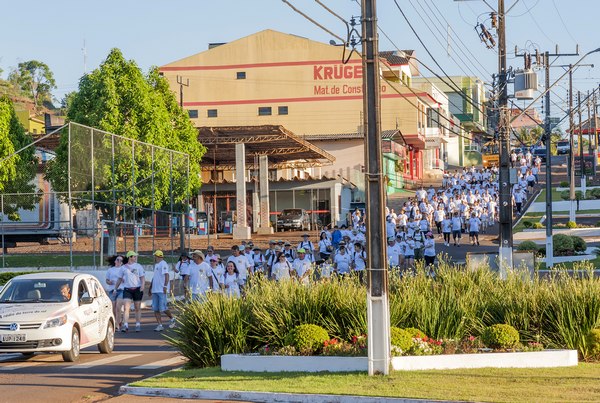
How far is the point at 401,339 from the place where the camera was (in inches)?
578

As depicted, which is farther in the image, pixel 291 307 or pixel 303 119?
A: pixel 303 119

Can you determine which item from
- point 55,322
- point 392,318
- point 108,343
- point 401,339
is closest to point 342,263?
point 108,343

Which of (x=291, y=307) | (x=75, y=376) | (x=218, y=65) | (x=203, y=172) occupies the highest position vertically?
(x=218, y=65)

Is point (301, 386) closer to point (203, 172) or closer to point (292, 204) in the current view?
point (292, 204)

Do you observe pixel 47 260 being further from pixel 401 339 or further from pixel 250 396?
pixel 250 396

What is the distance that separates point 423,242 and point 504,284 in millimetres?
19318

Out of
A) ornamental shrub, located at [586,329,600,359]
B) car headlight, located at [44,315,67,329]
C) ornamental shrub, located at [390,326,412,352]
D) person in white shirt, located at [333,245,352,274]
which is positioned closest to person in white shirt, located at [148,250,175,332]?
car headlight, located at [44,315,67,329]

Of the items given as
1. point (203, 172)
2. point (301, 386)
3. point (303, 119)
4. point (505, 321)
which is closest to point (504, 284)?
point (505, 321)

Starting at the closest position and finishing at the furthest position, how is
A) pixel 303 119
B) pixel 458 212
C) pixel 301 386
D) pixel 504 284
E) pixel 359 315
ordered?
pixel 301 386 < pixel 359 315 < pixel 504 284 < pixel 458 212 < pixel 303 119

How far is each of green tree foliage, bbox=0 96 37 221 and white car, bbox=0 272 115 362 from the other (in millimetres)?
24359

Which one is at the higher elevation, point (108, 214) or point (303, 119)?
point (303, 119)

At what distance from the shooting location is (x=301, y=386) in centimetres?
1333

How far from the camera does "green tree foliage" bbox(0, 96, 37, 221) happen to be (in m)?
43.2

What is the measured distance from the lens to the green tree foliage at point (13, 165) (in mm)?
43250
